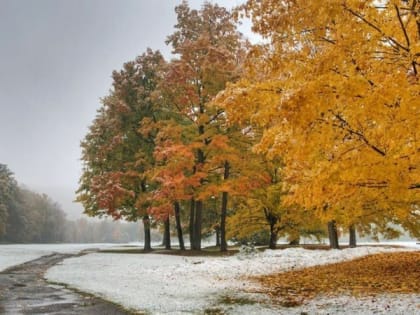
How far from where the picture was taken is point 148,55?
36.7 m

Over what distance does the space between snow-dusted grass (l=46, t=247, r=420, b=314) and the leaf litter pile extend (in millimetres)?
731

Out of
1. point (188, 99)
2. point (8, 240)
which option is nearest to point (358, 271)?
point (188, 99)

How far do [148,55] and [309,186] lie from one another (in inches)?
1144

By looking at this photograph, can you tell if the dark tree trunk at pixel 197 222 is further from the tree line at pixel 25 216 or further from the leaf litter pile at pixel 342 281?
the tree line at pixel 25 216

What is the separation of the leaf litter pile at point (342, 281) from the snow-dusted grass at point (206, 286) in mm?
731

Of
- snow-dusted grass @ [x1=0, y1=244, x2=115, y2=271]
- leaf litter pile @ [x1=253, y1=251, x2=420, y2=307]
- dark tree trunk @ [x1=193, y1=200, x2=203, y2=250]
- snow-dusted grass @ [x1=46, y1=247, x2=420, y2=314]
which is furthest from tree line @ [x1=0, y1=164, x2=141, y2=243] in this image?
leaf litter pile @ [x1=253, y1=251, x2=420, y2=307]

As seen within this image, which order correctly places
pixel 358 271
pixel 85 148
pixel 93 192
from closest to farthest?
pixel 358 271 < pixel 93 192 < pixel 85 148

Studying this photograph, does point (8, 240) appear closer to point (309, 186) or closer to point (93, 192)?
point (93, 192)

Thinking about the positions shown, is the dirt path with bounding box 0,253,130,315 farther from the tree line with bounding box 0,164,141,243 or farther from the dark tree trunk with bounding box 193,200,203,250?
the tree line with bounding box 0,164,141,243

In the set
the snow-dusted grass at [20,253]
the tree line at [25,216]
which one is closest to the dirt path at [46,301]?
the snow-dusted grass at [20,253]

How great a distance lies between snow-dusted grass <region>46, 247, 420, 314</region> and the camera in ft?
31.0

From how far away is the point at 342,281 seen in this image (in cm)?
1316

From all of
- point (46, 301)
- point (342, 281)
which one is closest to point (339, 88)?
point (342, 281)

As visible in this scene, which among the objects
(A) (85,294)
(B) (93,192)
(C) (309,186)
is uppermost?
(B) (93,192)
